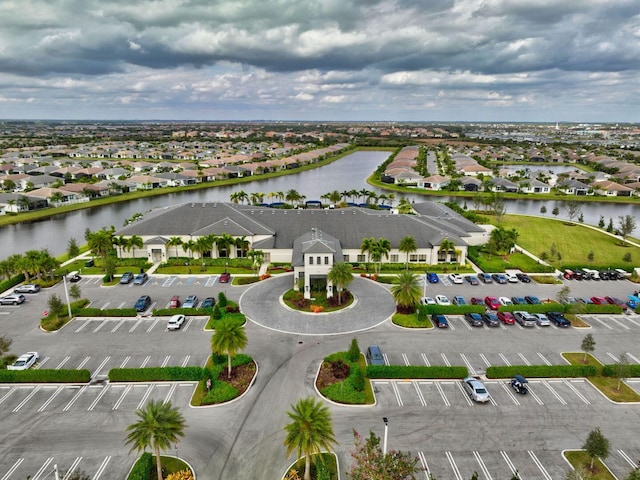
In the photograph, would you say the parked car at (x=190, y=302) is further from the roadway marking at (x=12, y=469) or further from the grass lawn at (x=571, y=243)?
the grass lawn at (x=571, y=243)

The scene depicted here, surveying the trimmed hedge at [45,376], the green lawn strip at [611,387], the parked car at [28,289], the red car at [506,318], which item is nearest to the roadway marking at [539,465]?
the green lawn strip at [611,387]

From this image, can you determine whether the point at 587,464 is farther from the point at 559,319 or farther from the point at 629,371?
the point at 559,319

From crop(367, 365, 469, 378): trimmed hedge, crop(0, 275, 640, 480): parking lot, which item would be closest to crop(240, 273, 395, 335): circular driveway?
crop(0, 275, 640, 480): parking lot

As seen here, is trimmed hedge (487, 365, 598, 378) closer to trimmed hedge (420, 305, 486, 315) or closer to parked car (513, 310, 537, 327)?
parked car (513, 310, 537, 327)

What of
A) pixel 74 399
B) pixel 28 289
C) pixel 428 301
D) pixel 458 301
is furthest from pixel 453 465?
pixel 28 289

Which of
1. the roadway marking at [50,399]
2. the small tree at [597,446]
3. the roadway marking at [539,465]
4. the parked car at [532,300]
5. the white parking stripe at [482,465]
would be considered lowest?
the roadway marking at [539,465]

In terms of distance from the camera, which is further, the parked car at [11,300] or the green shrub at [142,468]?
the parked car at [11,300]

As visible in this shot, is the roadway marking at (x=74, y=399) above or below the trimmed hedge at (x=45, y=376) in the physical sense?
below
